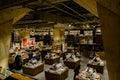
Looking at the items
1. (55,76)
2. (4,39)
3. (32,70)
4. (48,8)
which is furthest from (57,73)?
(48,8)

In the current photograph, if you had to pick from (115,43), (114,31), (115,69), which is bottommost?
(115,69)

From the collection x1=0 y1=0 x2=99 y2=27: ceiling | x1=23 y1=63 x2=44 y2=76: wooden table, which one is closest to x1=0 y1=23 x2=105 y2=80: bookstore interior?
x1=23 y1=63 x2=44 y2=76: wooden table

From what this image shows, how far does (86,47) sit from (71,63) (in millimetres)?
7725

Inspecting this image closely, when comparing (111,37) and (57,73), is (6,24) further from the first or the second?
(57,73)

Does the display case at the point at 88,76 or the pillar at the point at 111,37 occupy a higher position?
the pillar at the point at 111,37

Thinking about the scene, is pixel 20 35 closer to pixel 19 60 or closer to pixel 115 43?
pixel 19 60

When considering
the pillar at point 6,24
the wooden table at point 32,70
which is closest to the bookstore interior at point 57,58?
the wooden table at point 32,70

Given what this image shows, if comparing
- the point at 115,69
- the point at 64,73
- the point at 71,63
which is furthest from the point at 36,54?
the point at 115,69

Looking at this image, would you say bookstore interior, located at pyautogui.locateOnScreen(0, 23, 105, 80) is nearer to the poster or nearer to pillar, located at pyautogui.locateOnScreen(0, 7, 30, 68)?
the poster

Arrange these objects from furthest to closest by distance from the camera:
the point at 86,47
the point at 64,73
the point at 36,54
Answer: the point at 86,47 → the point at 36,54 → the point at 64,73

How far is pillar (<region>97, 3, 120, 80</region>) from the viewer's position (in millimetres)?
2873

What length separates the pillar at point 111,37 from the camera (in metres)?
2.87

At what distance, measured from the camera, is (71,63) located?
13258 mm

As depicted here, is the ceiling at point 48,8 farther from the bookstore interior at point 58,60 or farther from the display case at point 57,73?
the display case at point 57,73
